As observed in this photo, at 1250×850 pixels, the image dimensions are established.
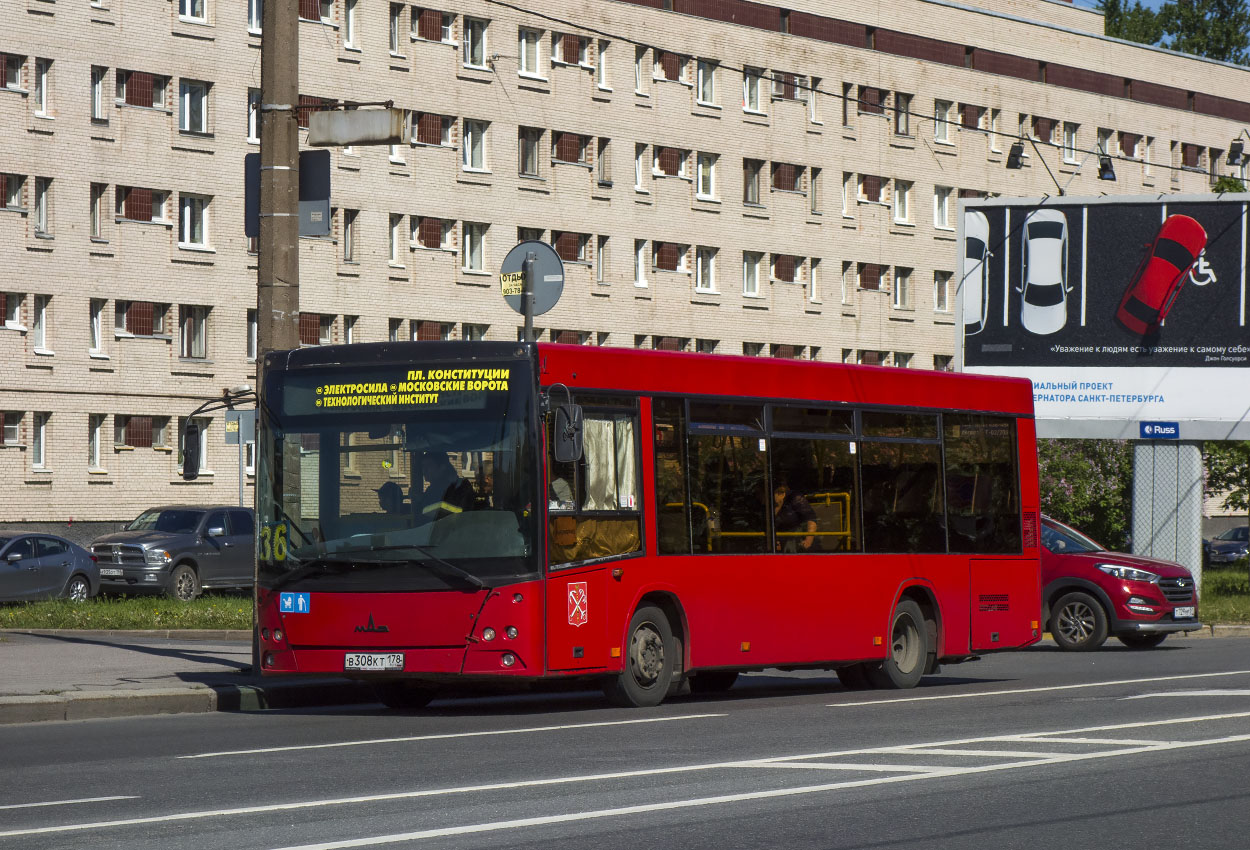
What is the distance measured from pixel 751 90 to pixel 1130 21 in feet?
103

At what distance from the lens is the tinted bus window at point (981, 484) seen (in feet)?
61.9

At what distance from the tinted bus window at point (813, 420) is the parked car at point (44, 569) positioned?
2075 cm

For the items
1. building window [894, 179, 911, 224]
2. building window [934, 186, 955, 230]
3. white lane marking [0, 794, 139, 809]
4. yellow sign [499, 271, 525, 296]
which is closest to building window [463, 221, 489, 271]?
building window [894, 179, 911, 224]

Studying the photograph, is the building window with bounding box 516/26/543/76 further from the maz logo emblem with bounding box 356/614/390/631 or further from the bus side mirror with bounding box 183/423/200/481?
the maz logo emblem with bounding box 356/614/390/631

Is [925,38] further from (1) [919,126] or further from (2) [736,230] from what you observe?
(2) [736,230]

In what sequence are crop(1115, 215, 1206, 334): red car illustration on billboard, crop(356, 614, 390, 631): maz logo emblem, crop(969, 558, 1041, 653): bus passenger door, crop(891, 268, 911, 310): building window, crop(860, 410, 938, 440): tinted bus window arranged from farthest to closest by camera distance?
crop(891, 268, 911, 310): building window → crop(1115, 215, 1206, 334): red car illustration on billboard → crop(969, 558, 1041, 653): bus passenger door → crop(860, 410, 938, 440): tinted bus window → crop(356, 614, 390, 631): maz logo emblem

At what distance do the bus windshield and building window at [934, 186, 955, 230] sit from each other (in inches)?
2500

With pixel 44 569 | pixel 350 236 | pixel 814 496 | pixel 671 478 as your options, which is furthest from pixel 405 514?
pixel 350 236

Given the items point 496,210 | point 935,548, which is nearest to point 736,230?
point 496,210

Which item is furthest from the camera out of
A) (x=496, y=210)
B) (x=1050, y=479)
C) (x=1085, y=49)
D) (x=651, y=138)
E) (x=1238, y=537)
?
(x=1085, y=49)

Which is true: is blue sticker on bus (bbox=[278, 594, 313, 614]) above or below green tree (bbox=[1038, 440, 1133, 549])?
below

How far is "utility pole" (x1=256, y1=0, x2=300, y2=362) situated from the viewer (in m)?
17.1

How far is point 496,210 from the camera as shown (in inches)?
2466

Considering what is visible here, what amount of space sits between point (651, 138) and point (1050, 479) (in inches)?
793
